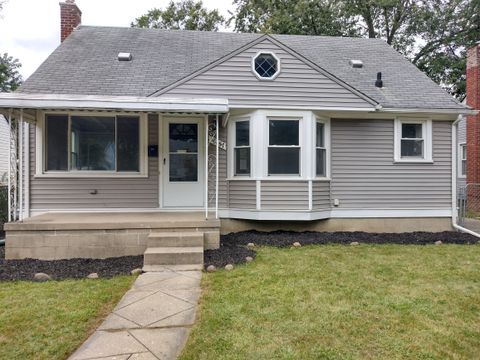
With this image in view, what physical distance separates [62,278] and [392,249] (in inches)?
220

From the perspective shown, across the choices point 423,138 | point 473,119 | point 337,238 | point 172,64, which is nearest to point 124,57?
point 172,64

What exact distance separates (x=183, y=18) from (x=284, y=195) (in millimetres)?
18973

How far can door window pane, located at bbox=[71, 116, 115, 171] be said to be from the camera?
7.54m

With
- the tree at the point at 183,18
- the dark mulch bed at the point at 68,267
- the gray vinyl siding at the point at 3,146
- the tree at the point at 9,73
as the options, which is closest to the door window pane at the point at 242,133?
the dark mulch bed at the point at 68,267

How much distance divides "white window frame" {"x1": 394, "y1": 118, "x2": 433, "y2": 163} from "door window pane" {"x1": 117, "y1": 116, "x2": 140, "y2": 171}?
19.3ft

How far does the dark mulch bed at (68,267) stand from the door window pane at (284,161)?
10.9 ft

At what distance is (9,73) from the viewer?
30.7 m

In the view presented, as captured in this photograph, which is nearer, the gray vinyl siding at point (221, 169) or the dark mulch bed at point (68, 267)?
the dark mulch bed at point (68, 267)

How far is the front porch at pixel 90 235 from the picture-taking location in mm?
5832

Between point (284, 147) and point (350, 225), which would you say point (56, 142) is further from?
point (350, 225)

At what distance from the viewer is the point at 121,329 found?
10.6ft

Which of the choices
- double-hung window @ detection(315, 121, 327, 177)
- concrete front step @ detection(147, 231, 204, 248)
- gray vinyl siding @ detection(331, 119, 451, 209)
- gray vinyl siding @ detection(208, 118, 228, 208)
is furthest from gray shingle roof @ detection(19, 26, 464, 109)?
concrete front step @ detection(147, 231, 204, 248)

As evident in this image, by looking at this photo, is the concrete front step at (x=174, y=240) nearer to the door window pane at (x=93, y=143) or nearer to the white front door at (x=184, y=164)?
the white front door at (x=184, y=164)

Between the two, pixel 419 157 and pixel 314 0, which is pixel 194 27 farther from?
pixel 419 157
